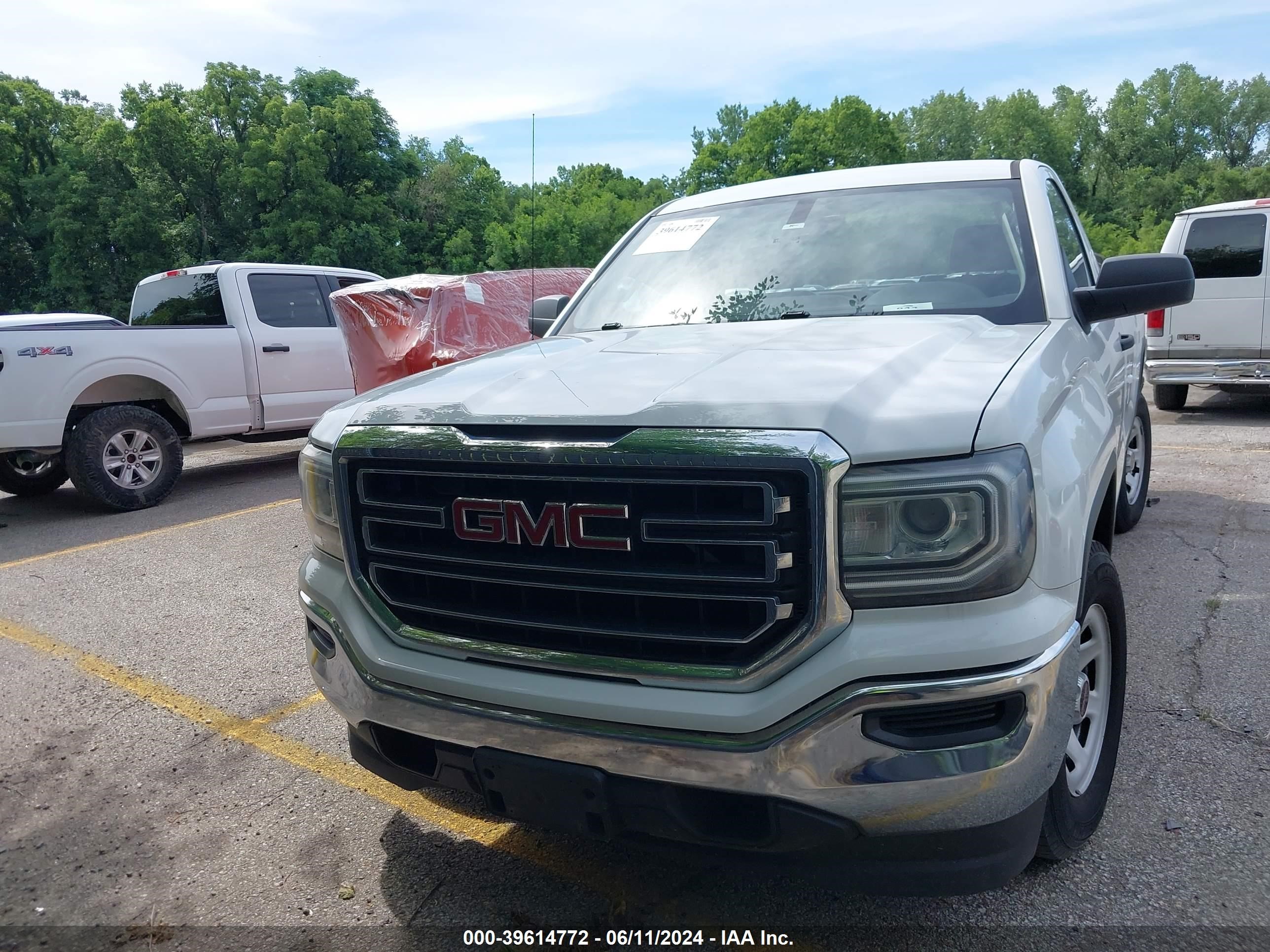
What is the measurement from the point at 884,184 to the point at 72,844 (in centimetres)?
346

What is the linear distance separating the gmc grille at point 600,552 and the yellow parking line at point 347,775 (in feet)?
2.68

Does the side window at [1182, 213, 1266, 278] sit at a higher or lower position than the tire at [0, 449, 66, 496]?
higher

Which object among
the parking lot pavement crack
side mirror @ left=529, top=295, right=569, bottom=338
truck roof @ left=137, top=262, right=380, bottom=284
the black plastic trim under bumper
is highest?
truck roof @ left=137, top=262, right=380, bottom=284

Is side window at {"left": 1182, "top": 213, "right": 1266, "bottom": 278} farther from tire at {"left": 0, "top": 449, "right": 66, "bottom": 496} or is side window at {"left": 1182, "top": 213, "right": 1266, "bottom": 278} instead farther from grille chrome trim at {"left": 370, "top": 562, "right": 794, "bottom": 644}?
tire at {"left": 0, "top": 449, "right": 66, "bottom": 496}

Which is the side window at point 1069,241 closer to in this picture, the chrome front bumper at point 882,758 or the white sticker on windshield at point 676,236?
the white sticker on windshield at point 676,236

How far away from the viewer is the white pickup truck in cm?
750

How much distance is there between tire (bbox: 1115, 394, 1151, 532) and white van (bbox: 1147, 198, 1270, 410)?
4995 millimetres

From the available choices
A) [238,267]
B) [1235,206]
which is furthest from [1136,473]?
[238,267]

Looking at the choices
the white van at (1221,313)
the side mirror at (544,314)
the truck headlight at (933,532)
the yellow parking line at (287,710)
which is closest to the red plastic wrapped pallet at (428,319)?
the side mirror at (544,314)

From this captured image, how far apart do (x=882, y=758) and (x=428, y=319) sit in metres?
6.91

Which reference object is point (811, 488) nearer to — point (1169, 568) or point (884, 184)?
point (884, 184)

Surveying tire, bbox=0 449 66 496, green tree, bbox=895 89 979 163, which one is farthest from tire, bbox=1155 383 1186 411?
green tree, bbox=895 89 979 163

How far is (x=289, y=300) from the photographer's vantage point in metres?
9.57

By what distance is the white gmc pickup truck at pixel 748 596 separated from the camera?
1845 mm
